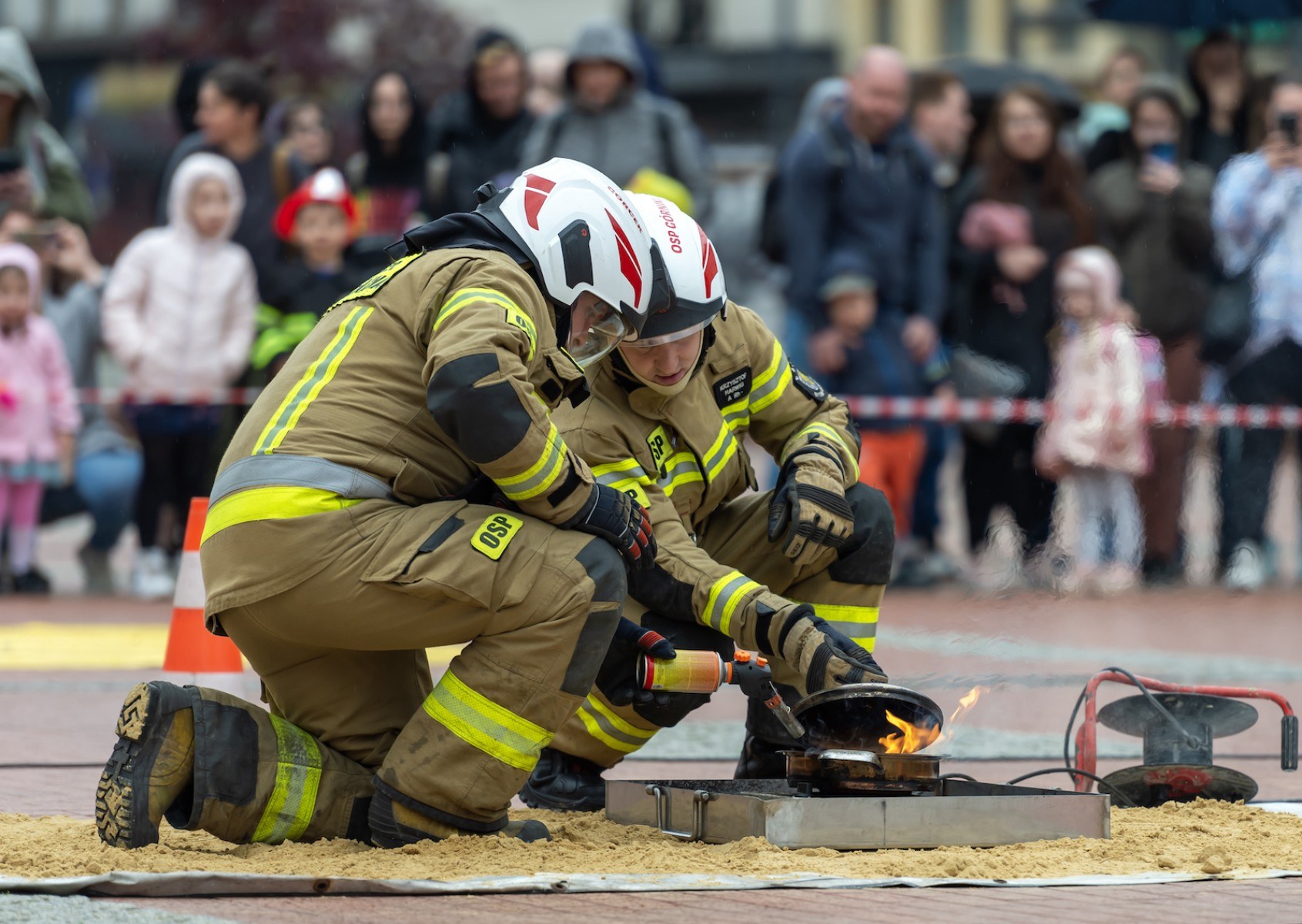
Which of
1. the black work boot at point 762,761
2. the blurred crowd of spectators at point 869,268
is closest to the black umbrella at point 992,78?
the blurred crowd of spectators at point 869,268

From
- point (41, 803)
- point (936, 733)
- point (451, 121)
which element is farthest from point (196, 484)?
point (936, 733)

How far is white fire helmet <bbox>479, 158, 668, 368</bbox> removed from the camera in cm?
494

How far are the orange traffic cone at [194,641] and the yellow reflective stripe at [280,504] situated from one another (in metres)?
1.39

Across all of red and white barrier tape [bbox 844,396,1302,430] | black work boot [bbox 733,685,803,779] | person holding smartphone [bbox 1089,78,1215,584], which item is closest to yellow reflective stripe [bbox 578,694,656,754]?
black work boot [bbox 733,685,803,779]

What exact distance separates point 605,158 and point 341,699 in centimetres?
680

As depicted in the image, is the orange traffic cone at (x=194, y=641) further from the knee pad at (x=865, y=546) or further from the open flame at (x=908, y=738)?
the open flame at (x=908, y=738)

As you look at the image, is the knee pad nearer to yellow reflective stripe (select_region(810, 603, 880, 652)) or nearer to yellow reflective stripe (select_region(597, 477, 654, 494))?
yellow reflective stripe (select_region(810, 603, 880, 652))

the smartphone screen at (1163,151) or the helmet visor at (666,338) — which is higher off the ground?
the smartphone screen at (1163,151)

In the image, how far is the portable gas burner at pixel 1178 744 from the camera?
5566mm

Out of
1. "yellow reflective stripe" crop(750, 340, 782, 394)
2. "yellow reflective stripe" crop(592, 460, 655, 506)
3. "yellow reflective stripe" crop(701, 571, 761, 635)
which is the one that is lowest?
"yellow reflective stripe" crop(701, 571, 761, 635)

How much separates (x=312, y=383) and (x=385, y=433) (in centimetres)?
20

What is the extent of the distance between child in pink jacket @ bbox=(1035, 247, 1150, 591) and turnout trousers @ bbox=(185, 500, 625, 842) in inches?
294

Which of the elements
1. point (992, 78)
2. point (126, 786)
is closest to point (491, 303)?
point (126, 786)

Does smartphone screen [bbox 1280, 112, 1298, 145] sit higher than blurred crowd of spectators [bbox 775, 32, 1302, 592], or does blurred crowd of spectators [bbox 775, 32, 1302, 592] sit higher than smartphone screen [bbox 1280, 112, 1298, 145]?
smartphone screen [bbox 1280, 112, 1298, 145]
